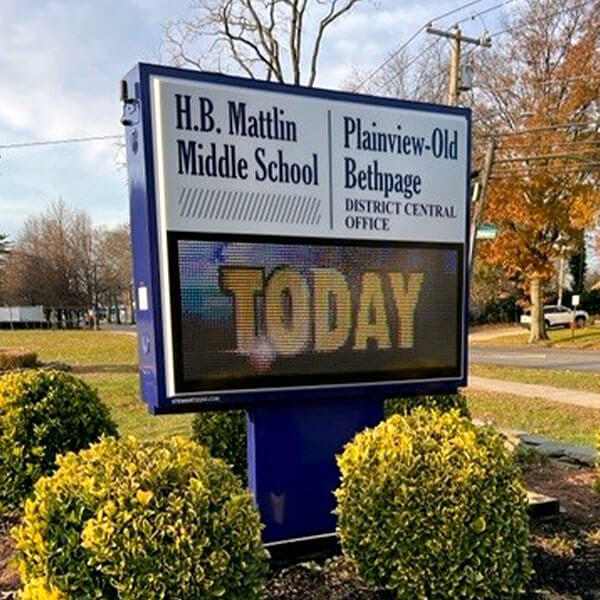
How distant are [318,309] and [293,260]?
0.31m

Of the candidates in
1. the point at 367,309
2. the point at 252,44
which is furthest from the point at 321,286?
the point at 252,44

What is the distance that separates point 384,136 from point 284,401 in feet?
5.47

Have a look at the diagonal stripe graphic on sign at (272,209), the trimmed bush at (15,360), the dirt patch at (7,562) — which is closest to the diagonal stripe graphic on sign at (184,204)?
the diagonal stripe graphic on sign at (272,209)

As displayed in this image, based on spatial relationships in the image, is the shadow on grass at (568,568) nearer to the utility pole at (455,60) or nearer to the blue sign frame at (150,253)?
the blue sign frame at (150,253)

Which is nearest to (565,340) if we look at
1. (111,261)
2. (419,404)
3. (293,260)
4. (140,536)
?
(419,404)

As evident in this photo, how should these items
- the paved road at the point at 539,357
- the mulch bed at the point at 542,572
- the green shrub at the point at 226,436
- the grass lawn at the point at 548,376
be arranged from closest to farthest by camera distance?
the mulch bed at the point at 542,572 → the green shrub at the point at 226,436 → the grass lawn at the point at 548,376 → the paved road at the point at 539,357

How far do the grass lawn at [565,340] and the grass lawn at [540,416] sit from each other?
49.4 feet

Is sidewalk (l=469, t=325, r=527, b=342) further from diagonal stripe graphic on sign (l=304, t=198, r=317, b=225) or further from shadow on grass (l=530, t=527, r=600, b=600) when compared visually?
diagonal stripe graphic on sign (l=304, t=198, r=317, b=225)

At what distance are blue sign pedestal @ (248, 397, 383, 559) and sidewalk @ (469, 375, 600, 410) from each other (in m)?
7.18

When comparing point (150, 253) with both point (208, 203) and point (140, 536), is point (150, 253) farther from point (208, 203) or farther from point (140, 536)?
point (140, 536)

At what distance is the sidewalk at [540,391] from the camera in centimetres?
991

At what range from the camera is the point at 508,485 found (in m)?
2.71

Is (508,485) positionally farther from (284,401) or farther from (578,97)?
(578,97)

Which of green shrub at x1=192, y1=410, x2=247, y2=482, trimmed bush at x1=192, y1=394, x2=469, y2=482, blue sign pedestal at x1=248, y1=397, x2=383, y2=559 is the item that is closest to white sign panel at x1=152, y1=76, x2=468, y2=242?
blue sign pedestal at x1=248, y1=397, x2=383, y2=559
